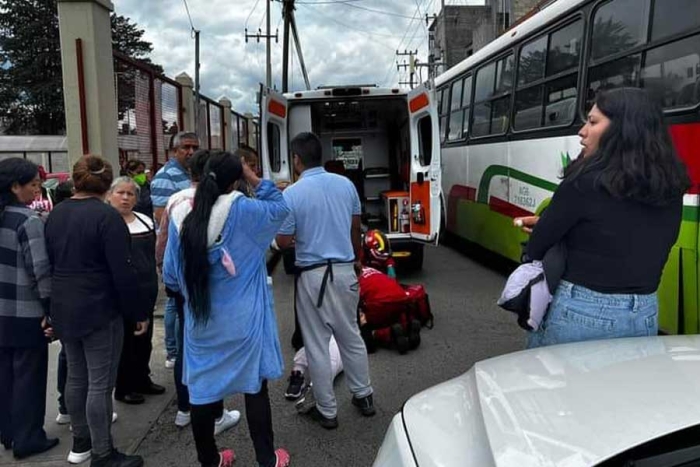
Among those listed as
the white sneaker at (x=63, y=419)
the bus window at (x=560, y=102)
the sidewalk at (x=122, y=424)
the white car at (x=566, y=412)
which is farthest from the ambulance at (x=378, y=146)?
the white car at (x=566, y=412)

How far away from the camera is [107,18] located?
6891 mm

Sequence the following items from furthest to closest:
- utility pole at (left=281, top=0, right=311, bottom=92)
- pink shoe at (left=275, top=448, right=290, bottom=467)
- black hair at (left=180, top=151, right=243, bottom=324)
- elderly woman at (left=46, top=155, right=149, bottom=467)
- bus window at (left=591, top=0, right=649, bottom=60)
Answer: utility pole at (left=281, top=0, right=311, bottom=92), bus window at (left=591, top=0, right=649, bottom=60), pink shoe at (left=275, top=448, right=290, bottom=467), elderly woman at (left=46, top=155, right=149, bottom=467), black hair at (left=180, top=151, right=243, bottom=324)

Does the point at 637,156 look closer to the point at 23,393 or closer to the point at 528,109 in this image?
the point at 23,393

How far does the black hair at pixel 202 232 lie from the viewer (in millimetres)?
2684

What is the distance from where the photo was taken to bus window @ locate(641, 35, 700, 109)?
4.05 m

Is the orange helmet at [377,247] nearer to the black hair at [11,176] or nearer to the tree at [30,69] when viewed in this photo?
the black hair at [11,176]

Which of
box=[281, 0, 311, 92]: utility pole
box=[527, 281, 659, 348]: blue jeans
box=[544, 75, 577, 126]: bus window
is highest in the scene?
box=[281, 0, 311, 92]: utility pole

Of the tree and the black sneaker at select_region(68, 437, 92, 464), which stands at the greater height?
the tree

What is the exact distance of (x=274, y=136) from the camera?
796 centimetres

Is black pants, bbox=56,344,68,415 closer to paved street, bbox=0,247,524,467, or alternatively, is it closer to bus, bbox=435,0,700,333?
paved street, bbox=0,247,524,467

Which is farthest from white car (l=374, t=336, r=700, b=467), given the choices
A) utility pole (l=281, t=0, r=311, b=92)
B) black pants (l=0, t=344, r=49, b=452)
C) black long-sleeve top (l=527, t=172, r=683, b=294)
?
utility pole (l=281, t=0, r=311, b=92)

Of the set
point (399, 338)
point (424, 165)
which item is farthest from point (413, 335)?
point (424, 165)

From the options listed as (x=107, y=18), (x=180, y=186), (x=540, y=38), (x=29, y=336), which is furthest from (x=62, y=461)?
(x=540, y=38)

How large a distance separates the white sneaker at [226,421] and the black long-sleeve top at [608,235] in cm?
239
